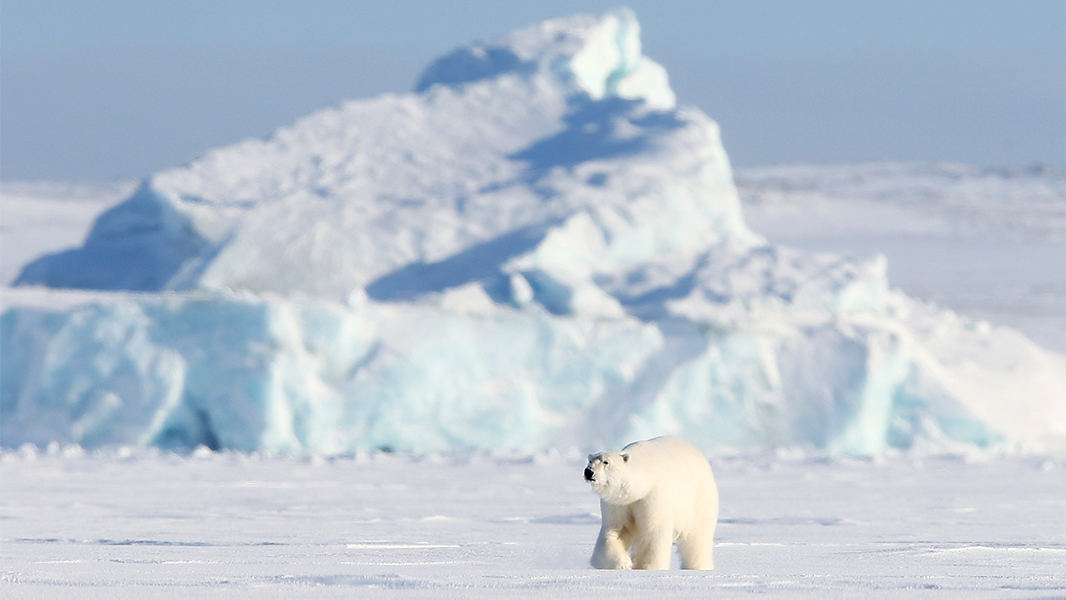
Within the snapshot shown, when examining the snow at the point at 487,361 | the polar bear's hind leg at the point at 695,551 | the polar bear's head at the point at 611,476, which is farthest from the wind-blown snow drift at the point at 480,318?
the polar bear's head at the point at 611,476

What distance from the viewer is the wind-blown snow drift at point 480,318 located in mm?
10453

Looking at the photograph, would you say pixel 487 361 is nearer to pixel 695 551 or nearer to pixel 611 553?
pixel 695 551

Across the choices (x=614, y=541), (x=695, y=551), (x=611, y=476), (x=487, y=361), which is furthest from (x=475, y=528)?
(x=487, y=361)

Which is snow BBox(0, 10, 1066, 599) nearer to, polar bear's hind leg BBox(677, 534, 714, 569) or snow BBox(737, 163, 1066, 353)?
polar bear's hind leg BBox(677, 534, 714, 569)

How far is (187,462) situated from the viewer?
9500 millimetres

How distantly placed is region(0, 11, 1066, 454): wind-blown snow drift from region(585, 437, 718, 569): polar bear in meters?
6.60

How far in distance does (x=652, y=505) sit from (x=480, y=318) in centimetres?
717

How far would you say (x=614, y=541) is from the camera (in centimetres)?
390

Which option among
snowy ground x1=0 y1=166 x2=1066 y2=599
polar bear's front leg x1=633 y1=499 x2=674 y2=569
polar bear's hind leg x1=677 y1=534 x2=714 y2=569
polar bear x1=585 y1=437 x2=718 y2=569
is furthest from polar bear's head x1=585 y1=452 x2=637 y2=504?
polar bear's hind leg x1=677 y1=534 x2=714 y2=569

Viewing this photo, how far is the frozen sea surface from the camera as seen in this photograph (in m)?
3.38

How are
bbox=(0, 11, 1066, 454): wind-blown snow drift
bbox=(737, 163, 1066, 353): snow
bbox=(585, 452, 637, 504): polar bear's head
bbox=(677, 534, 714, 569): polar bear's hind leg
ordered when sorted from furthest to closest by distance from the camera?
bbox=(737, 163, 1066, 353): snow → bbox=(0, 11, 1066, 454): wind-blown snow drift → bbox=(677, 534, 714, 569): polar bear's hind leg → bbox=(585, 452, 637, 504): polar bear's head

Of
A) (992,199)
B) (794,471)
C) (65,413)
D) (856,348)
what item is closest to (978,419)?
(856,348)

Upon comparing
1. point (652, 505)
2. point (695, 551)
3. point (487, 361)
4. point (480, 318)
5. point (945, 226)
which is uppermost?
point (945, 226)

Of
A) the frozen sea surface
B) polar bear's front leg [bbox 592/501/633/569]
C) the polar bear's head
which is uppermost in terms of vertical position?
Answer: the polar bear's head
